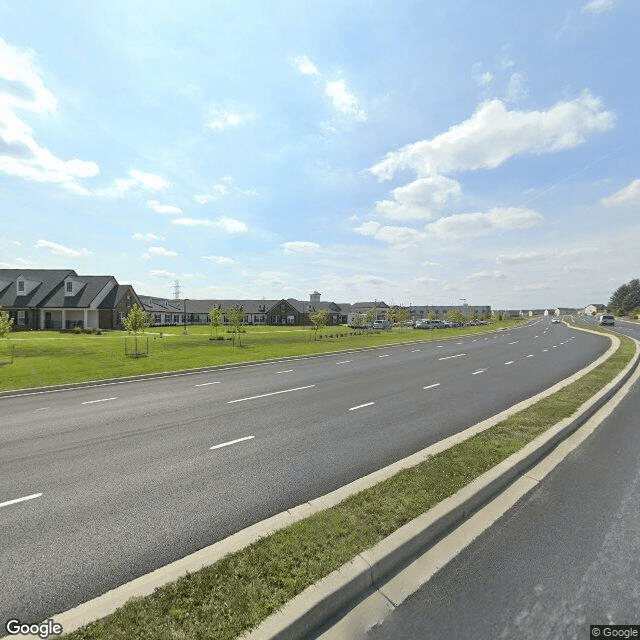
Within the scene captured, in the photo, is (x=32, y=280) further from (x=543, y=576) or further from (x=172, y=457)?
(x=543, y=576)

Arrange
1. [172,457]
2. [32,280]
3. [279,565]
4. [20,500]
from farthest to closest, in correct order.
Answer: [32,280], [172,457], [20,500], [279,565]

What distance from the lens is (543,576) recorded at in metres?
3.32

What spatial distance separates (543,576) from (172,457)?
5.68 meters

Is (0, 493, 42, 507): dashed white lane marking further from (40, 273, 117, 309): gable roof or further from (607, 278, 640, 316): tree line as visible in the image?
(607, 278, 640, 316): tree line

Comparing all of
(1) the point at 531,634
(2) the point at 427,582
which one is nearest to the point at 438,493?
(2) the point at 427,582

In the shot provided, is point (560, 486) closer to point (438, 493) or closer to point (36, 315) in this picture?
point (438, 493)

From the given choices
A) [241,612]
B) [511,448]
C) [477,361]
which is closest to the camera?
[241,612]

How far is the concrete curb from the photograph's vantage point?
2664mm

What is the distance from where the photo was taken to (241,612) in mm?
2697

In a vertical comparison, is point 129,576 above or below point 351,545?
below

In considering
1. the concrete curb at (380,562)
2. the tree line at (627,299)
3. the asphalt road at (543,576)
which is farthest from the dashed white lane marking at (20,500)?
the tree line at (627,299)

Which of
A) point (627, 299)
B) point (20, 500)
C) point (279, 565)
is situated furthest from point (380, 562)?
point (627, 299)

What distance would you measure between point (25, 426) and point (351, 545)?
8759 mm

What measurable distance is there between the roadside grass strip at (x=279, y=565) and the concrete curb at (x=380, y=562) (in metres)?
0.08
